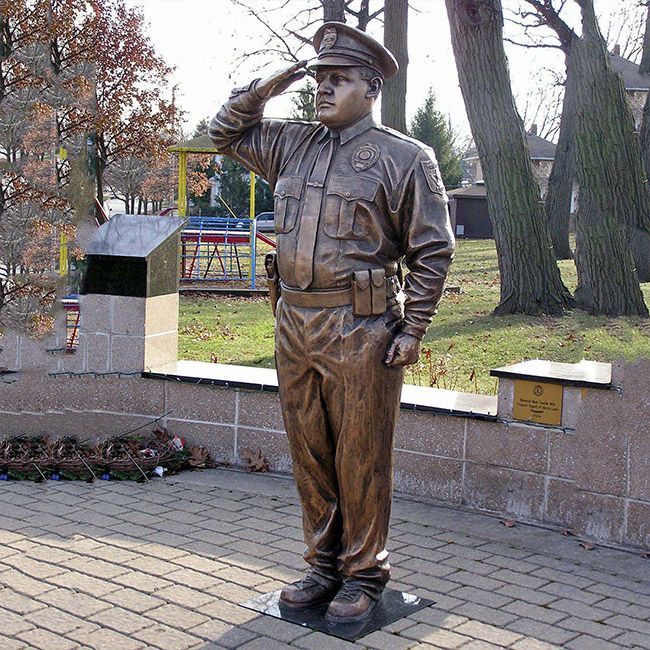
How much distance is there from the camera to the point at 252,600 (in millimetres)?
5008

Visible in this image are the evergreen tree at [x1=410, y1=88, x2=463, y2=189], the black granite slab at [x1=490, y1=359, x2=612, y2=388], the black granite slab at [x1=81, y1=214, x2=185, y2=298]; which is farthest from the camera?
the evergreen tree at [x1=410, y1=88, x2=463, y2=189]

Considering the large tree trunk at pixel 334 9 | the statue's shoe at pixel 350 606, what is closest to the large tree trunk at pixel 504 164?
the statue's shoe at pixel 350 606

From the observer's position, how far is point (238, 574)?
541cm

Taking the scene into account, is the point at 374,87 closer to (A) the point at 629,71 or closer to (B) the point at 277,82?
(B) the point at 277,82

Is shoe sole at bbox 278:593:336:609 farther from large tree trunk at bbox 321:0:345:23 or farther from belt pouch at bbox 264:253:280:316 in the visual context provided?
large tree trunk at bbox 321:0:345:23

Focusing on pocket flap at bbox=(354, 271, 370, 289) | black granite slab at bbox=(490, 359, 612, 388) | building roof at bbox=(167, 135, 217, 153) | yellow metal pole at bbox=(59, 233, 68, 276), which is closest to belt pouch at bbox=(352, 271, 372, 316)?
pocket flap at bbox=(354, 271, 370, 289)

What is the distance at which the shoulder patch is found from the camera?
458 cm

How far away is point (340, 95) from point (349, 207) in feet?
1.62

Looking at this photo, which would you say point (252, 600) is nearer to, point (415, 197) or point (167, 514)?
point (167, 514)

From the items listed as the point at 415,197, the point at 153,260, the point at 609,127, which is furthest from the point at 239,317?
the point at 415,197

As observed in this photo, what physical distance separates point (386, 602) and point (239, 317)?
9.08 meters

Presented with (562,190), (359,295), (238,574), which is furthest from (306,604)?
(562,190)

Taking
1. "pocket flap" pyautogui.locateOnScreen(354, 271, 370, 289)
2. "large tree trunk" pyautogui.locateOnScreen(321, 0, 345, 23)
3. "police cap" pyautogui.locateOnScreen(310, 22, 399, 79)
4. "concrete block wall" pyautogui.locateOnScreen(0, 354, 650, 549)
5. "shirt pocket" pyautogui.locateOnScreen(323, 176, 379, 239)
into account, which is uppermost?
"large tree trunk" pyautogui.locateOnScreen(321, 0, 345, 23)

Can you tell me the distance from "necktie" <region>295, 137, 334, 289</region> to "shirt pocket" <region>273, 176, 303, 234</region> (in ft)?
0.17
